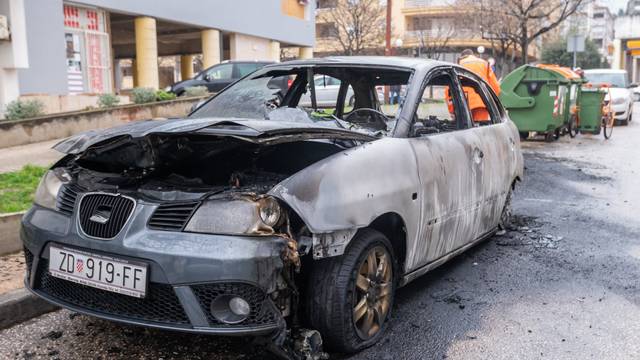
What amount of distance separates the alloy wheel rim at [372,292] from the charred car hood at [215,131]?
706 mm

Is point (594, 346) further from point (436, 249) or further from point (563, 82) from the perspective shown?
point (563, 82)

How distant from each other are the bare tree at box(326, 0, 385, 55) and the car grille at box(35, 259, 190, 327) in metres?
36.9

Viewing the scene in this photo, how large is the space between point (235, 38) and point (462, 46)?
2803 centimetres

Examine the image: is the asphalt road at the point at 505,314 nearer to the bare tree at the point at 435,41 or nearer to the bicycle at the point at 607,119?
the bicycle at the point at 607,119

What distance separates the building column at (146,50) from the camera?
1986 cm

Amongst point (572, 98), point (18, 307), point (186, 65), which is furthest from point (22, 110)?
point (186, 65)

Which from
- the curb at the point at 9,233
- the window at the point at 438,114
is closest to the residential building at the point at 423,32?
the window at the point at 438,114

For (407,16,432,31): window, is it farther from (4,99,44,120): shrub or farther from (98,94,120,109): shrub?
(4,99,44,120): shrub

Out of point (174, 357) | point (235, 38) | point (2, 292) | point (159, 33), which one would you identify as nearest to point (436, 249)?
point (174, 357)

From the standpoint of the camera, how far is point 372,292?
3.37 metres

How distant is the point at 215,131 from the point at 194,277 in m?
0.74

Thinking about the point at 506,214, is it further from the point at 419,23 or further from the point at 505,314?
the point at 419,23

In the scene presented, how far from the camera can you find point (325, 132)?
11.1 ft

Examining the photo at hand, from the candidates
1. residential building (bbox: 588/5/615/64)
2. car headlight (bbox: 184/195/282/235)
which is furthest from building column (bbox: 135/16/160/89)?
residential building (bbox: 588/5/615/64)
